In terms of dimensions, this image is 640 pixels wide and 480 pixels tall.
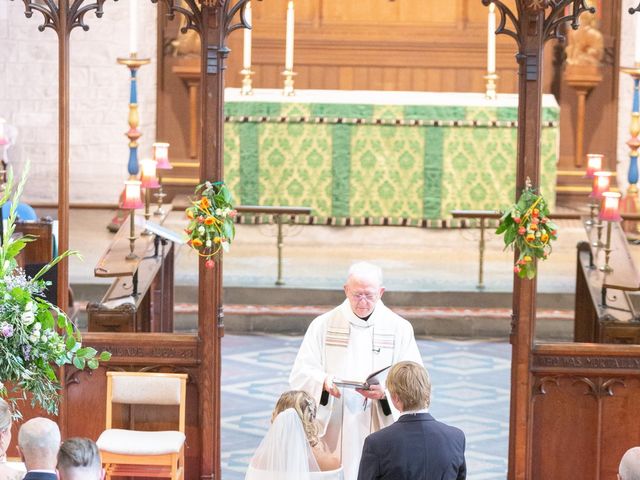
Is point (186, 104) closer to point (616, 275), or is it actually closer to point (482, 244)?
point (482, 244)

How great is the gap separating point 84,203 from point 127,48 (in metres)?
1.99

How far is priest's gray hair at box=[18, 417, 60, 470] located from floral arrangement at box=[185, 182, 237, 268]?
2552mm

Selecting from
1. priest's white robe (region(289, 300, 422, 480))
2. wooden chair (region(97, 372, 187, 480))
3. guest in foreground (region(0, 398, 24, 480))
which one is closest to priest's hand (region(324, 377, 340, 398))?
priest's white robe (region(289, 300, 422, 480))

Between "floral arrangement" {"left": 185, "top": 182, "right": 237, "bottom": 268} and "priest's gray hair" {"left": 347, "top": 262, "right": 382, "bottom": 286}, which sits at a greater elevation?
"floral arrangement" {"left": 185, "top": 182, "right": 237, "bottom": 268}

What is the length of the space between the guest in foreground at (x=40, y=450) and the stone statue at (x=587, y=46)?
38.1 ft

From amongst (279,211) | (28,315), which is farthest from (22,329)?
(279,211)

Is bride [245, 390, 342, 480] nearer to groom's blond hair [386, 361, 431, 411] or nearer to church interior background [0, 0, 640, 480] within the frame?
groom's blond hair [386, 361, 431, 411]

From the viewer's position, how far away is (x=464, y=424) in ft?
32.6

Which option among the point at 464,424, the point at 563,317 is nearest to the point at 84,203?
the point at 563,317

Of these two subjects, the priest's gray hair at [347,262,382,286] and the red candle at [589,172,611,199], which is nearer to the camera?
the priest's gray hair at [347,262,382,286]

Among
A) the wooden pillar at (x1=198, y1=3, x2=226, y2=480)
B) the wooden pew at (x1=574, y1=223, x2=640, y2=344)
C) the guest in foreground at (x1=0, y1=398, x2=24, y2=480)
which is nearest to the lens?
the guest in foreground at (x1=0, y1=398, x2=24, y2=480)

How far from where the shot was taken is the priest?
736 centimetres

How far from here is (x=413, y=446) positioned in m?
5.56

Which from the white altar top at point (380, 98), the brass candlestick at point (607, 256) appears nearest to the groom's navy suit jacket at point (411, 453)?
the brass candlestick at point (607, 256)
